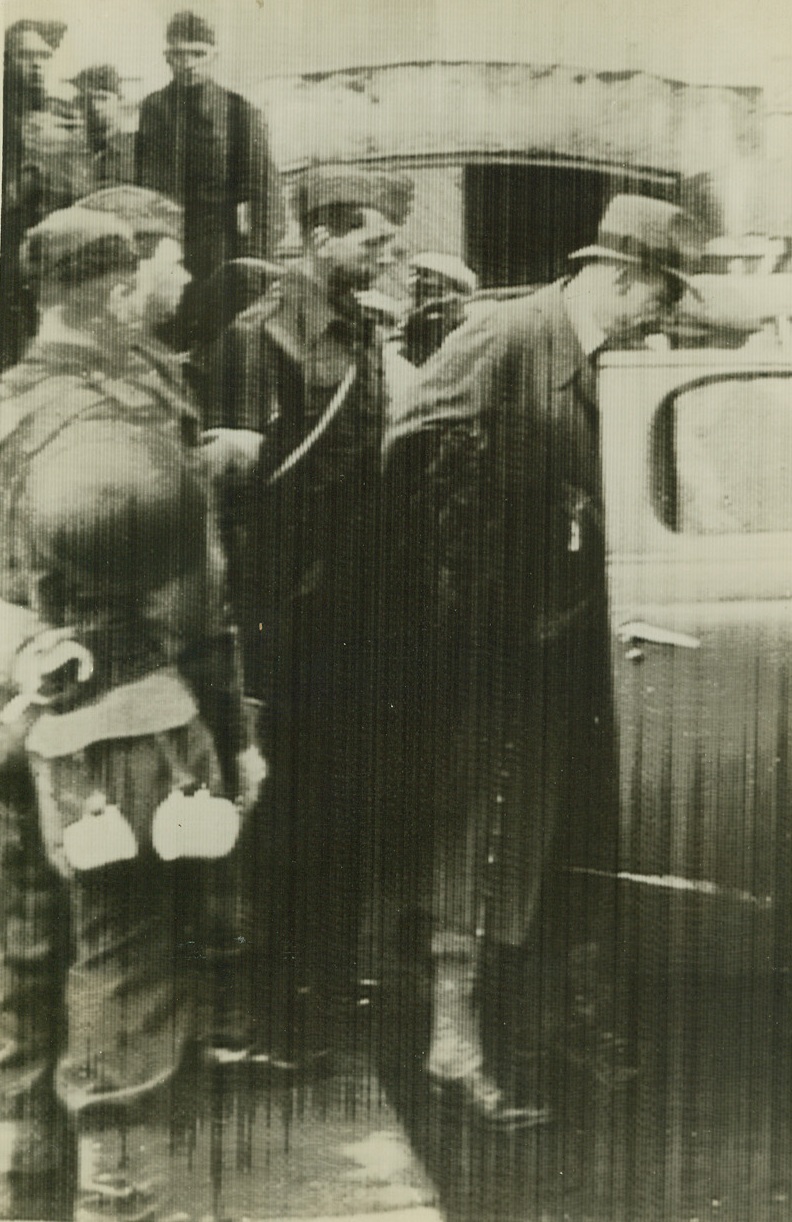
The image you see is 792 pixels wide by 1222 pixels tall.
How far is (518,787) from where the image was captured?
110 centimetres

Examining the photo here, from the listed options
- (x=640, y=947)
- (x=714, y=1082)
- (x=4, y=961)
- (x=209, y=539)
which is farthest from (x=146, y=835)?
(x=714, y=1082)

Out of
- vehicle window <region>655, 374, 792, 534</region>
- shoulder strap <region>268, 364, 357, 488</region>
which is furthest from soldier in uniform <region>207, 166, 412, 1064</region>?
vehicle window <region>655, 374, 792, 534</region>

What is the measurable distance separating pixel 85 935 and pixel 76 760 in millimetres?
207

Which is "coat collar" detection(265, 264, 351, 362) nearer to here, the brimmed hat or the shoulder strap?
the shoulder strap

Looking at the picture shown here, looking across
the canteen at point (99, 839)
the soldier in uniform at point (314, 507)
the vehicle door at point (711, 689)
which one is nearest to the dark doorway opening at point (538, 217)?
the soldier in uniform at point (314, 507)

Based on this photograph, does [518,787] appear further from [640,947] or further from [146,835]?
[146,835]

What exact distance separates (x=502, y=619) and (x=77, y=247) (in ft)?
2.24

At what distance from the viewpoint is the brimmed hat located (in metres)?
1.12

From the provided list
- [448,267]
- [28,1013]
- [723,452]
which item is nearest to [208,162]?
[448,267]

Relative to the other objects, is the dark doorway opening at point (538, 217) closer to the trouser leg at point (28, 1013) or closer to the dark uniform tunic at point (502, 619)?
the dark uniform tunic at point (502, 619)

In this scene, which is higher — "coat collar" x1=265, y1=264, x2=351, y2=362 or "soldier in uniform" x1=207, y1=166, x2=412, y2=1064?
"coat collar" x1=265, y1=264, x2=351, y2=362

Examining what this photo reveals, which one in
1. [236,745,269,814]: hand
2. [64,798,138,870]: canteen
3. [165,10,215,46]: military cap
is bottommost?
[64,798,138,870]: canteen

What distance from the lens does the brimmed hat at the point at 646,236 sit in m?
1.12

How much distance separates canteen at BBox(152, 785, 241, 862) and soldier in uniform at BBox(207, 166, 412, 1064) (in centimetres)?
6
